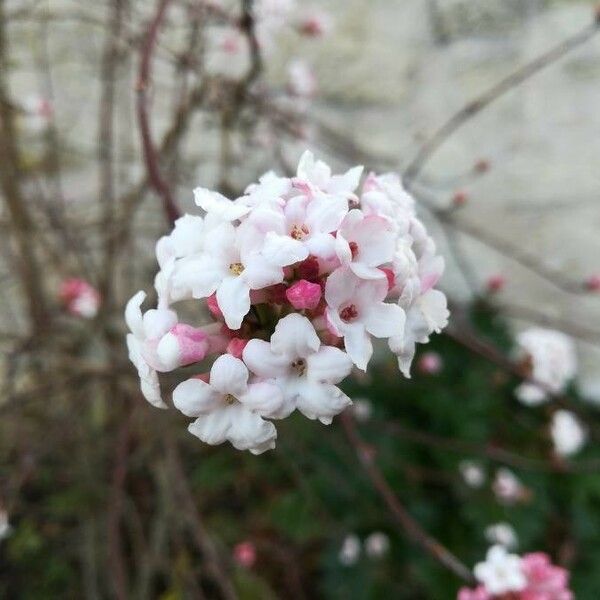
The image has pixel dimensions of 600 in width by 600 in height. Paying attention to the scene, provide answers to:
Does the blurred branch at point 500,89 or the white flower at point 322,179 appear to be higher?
the white flower at point 322,179

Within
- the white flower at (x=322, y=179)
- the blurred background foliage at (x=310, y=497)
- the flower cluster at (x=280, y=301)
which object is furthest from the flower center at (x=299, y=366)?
the blurred background foliage at (x=310, y=497)

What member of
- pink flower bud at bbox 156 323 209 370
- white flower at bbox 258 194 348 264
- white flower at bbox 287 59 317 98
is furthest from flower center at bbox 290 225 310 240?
white flower at bbox 287 59 317 98

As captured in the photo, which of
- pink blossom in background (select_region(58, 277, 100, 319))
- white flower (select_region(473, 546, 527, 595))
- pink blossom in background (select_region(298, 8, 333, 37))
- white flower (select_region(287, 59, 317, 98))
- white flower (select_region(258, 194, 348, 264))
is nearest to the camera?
white flower (select_region(258, 194, 348, 264))

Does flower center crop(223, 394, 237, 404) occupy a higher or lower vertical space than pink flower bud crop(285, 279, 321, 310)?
lower

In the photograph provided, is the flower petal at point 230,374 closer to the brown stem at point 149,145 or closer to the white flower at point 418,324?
the white flower at point 418,324

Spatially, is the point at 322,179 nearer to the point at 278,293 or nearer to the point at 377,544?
the point at 278,293

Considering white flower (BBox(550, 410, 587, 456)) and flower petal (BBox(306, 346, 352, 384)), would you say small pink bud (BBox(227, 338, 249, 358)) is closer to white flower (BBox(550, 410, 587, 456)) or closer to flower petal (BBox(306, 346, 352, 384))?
flower petal (BBox(306, 346, 352, 384))
